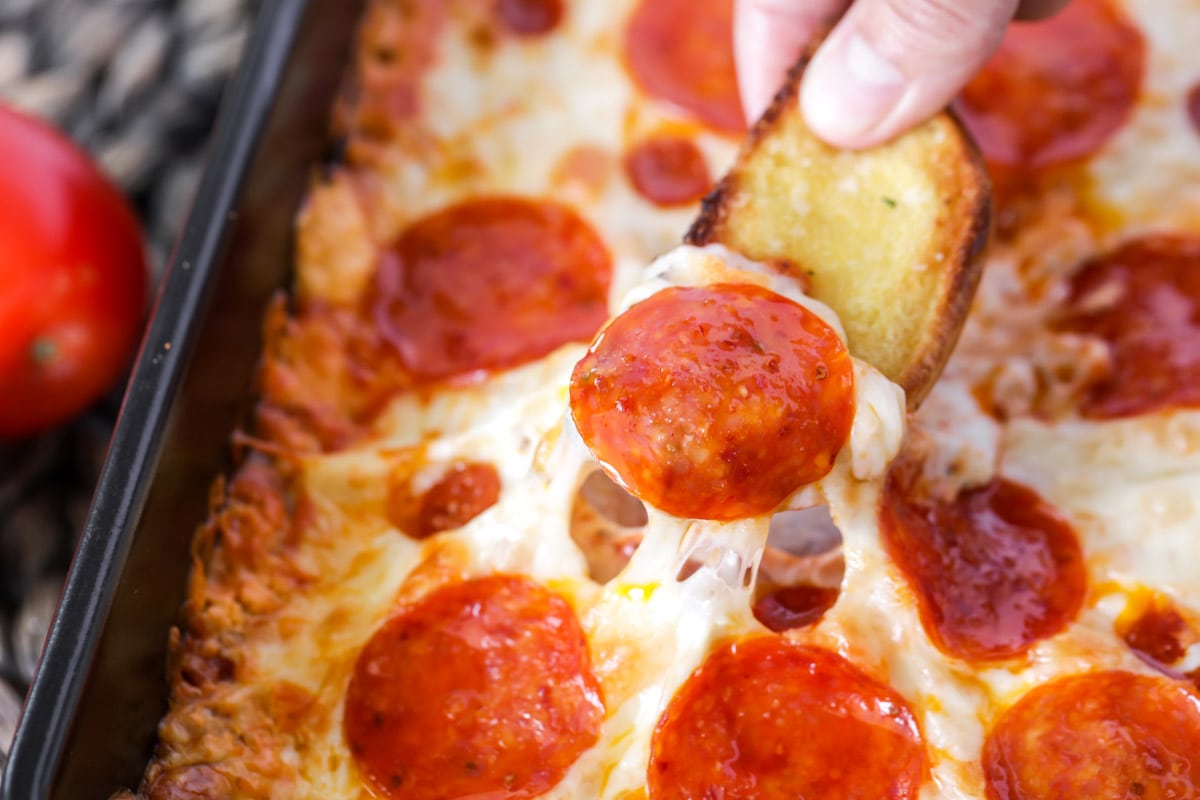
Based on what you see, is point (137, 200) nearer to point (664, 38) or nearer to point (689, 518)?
point (664, 38)

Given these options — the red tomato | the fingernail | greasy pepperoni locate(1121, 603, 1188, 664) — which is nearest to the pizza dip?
greasy pepperoni locate(1121, 603, 1188, 664)

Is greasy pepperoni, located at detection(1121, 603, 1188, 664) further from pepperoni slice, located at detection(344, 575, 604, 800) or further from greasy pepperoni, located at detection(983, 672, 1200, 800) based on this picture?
pepperoni slice, located at detection(344, 575, 604, 800)

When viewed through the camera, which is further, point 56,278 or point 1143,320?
point 56,278

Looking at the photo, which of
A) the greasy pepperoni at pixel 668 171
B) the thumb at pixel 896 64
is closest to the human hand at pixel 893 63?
the thumb at pixel 896 64

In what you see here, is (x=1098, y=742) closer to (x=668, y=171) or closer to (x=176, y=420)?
(x=668, y=171)

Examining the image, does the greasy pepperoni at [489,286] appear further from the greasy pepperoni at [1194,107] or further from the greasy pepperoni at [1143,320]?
the greasy pepperoni at [1194,107]

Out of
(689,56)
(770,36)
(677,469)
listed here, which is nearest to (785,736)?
(677,469)
